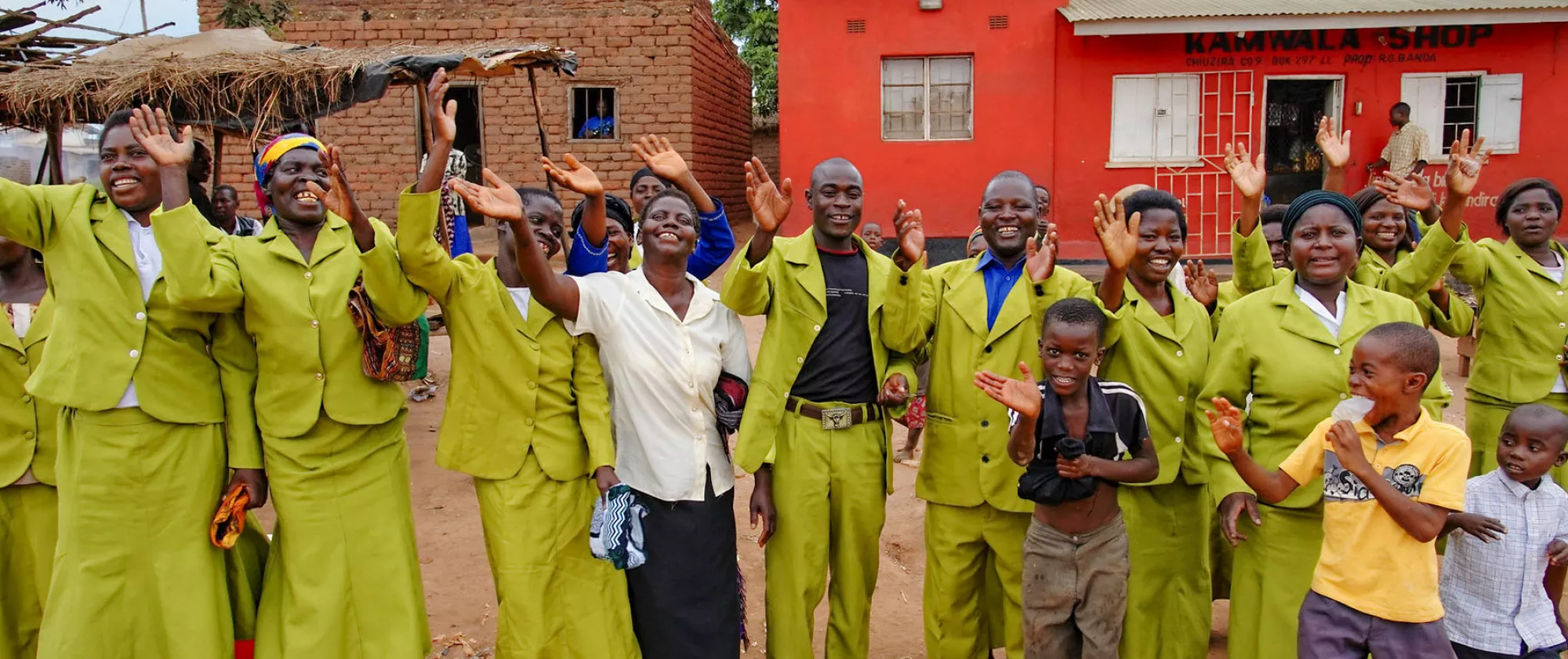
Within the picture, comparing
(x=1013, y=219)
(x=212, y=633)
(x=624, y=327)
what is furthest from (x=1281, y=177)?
(x=212, y=633)

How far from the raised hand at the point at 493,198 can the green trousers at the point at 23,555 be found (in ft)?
5.67

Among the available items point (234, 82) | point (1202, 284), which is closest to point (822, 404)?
point (1202, 284)

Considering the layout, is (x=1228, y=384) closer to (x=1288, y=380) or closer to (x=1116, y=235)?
(x=1288, y=380)

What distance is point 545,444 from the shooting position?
A: 314 centimetres

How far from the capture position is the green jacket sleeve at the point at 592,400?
3.14 m

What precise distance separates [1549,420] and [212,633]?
3935 mm

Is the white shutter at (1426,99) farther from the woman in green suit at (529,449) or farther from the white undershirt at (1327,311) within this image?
the woman in green suit at (529,449)

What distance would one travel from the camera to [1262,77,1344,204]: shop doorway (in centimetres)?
1371

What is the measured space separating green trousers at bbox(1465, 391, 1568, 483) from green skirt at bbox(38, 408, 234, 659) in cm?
439

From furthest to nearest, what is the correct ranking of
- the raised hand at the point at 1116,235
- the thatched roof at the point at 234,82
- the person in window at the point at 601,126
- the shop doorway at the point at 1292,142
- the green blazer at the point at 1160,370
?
the shop doorway at the point at 1292,142 → the person in window at the point at 601,126 → the thatched roof at the point at 234,82 → the green blazer at the point at 1160,370 → the raised hand at the point at 1116,235

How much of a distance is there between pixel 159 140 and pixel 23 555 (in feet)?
4.90

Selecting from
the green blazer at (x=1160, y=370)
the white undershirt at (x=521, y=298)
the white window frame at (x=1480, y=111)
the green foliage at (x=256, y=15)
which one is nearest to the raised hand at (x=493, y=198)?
the white undershirt at (x=521, y=298)

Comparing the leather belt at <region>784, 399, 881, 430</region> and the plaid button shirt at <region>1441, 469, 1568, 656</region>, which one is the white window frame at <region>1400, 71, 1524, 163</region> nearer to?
the plaid button shirt at <region>1441, 469, 1568, 656</region>

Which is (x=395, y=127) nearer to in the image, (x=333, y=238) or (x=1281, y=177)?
(x=333, y=238)
